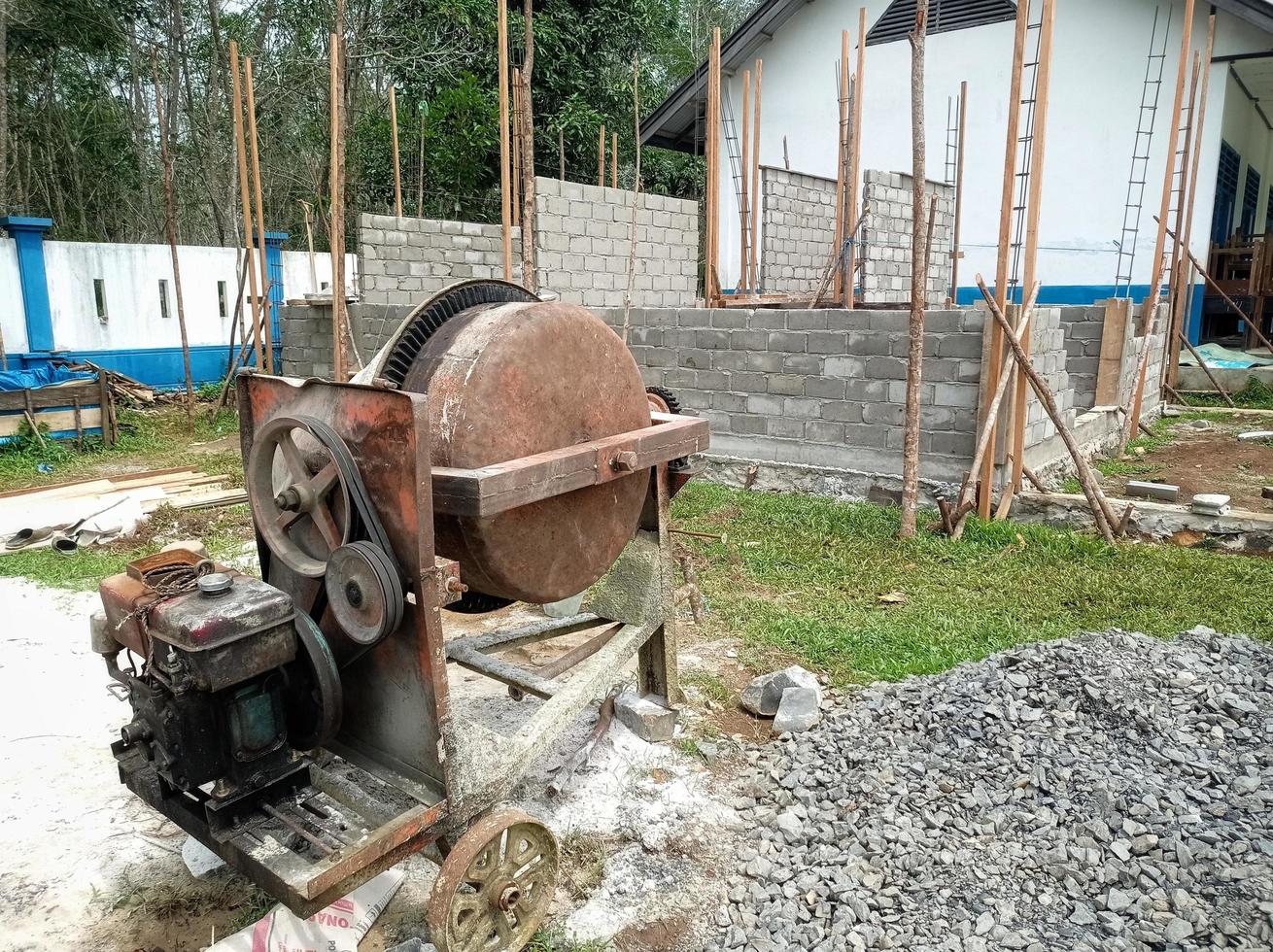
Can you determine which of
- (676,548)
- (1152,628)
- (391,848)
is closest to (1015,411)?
(1152,628)

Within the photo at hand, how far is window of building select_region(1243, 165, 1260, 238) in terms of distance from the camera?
1822cm

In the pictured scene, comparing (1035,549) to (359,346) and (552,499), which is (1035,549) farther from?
(359,346)

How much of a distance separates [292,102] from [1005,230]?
18.4 metres

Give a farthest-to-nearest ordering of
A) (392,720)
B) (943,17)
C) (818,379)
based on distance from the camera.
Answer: (943,17), (818,379), (392,720)

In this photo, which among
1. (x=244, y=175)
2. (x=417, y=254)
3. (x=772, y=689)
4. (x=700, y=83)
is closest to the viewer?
(x=772, y=689)

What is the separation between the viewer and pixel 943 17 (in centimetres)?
1474

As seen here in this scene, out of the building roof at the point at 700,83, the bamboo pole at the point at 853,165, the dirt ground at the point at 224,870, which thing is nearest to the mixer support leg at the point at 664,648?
the dirt ground at the point at 224,870

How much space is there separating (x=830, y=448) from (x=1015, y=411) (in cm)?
150

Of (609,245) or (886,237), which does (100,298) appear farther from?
(886,237)

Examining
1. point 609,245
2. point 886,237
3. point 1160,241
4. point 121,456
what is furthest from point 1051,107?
point 121,456

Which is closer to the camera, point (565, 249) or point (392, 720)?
point (392, 720)

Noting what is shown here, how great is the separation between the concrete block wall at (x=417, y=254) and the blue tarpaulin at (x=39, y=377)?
3337 millimetres

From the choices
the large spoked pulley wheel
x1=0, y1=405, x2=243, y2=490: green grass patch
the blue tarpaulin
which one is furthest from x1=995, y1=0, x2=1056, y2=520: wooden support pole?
the blue tarpaulin

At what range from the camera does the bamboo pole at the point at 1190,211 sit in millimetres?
10336
